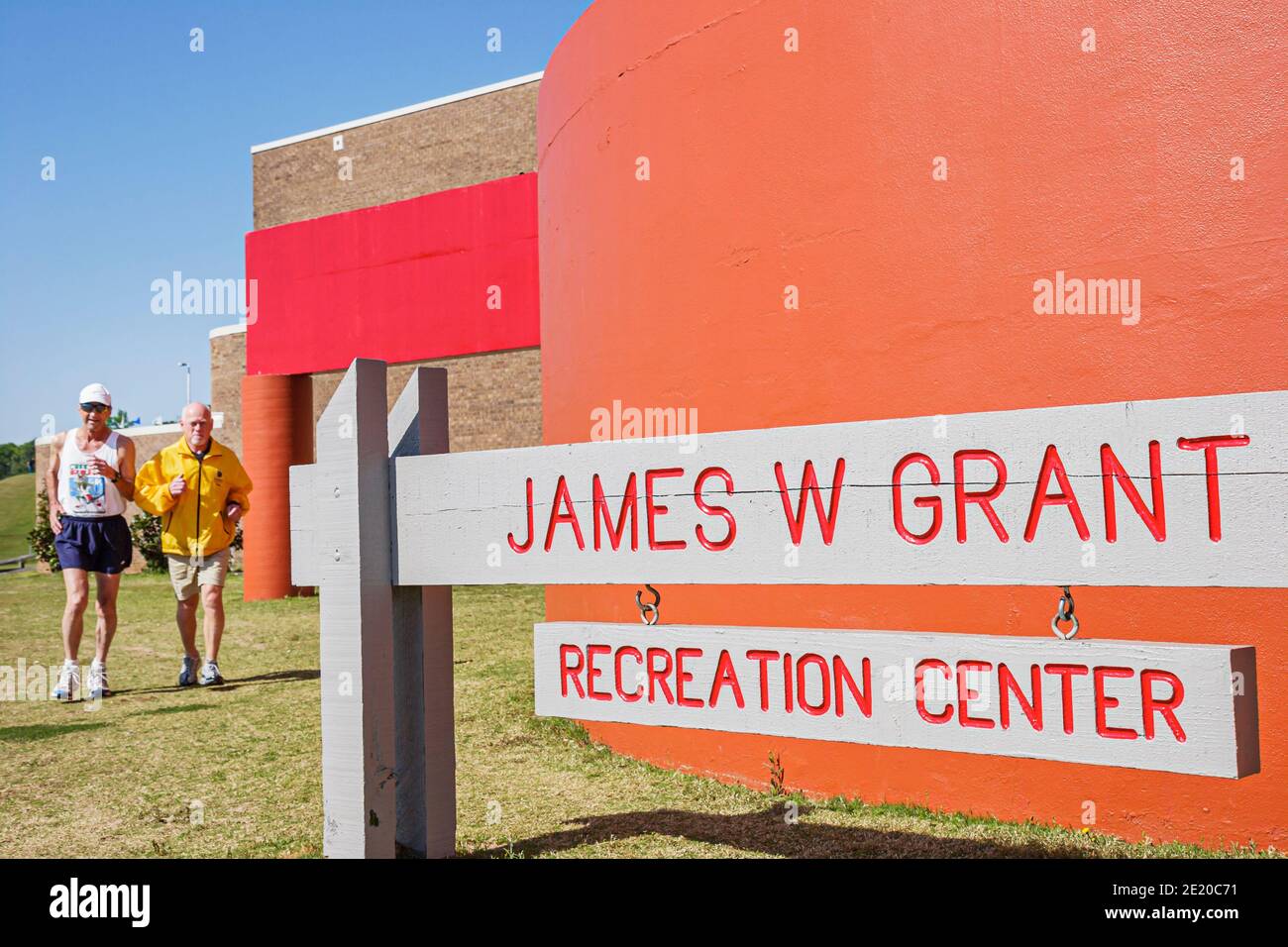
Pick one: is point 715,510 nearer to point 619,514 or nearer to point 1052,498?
point 619,514

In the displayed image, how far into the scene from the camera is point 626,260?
192 inches

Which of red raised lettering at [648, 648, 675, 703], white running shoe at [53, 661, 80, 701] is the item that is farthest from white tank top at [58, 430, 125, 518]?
red raised lettering at [648, 648, 675, 703]

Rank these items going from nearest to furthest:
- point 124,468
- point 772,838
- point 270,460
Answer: point 772,838, point 124,468, point 270,460

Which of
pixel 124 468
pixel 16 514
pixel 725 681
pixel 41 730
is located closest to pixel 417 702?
pixel 725 681

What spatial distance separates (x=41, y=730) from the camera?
18.1 ft

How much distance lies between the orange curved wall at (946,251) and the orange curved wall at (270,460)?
7.83 meters

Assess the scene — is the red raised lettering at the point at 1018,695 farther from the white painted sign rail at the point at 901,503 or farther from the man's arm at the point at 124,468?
the man's arm at the point at 124,468

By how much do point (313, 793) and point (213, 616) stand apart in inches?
98.2

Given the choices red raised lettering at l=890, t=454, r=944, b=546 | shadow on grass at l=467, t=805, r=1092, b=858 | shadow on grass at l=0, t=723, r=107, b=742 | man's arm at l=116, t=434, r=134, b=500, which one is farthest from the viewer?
man's arm at l=116, t=434, r=134, b=500

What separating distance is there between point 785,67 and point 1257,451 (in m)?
2.62

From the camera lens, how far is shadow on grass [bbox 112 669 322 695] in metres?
6.55

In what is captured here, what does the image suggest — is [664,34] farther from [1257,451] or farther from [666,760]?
[1257,451]

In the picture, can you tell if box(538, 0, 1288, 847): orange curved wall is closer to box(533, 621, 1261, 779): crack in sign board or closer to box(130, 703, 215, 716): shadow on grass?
box(533, 621, 1261, 779): crack in sign board

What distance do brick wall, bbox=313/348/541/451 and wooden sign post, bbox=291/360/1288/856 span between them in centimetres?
1666
